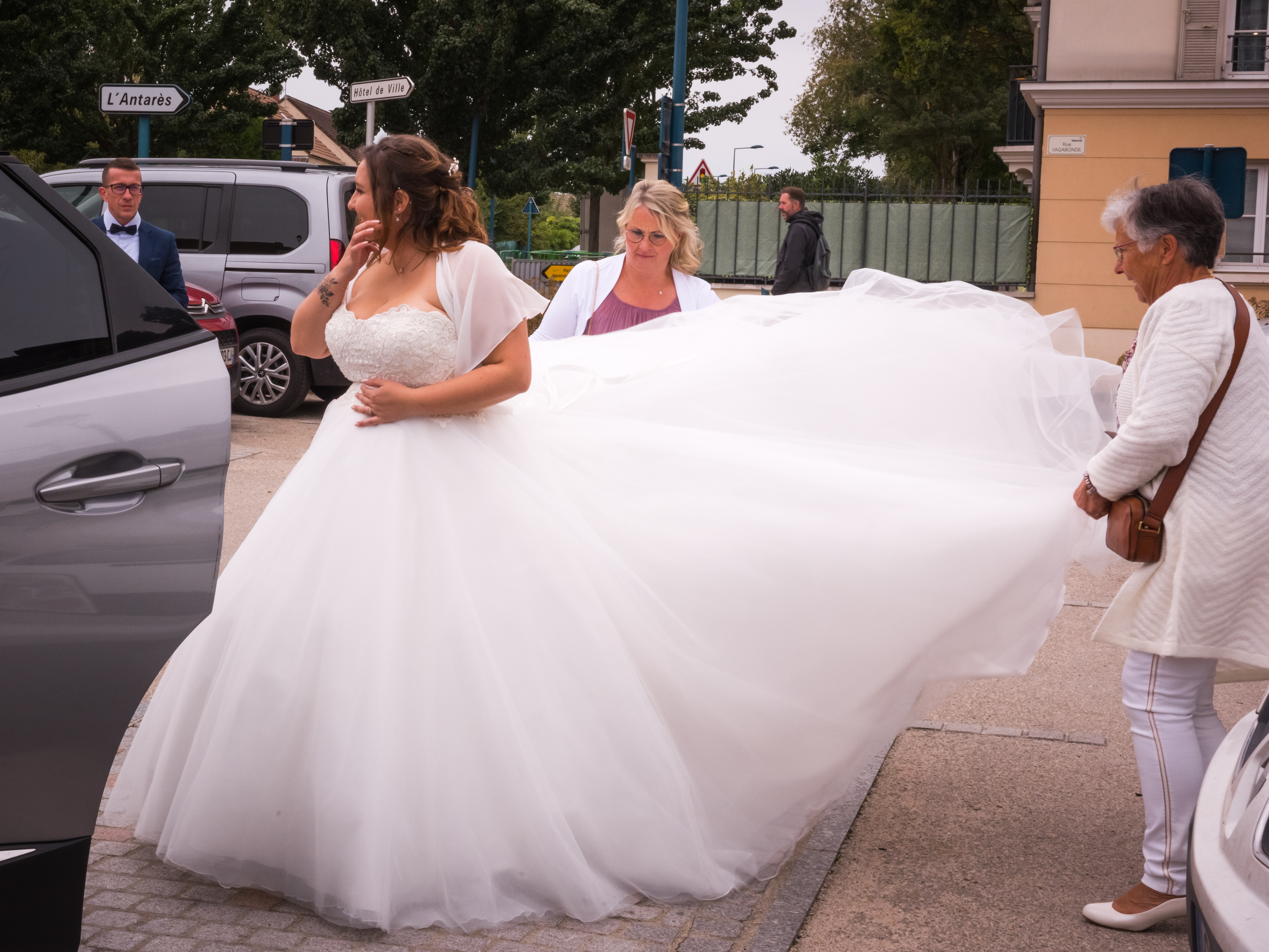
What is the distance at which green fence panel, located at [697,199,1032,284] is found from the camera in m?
19.9

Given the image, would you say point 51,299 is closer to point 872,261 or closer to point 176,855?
point 176,855

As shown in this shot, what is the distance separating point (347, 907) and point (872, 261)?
18.1 meters

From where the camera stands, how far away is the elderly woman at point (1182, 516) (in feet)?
10.4

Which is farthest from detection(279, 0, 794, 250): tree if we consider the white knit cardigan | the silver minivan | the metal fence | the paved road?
the white knit cardigan

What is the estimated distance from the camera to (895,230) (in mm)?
20078

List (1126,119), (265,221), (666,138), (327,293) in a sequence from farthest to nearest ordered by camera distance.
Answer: (1126,119), (666,138), (265,221), (327,293)

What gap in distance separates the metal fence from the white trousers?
16.9 metres

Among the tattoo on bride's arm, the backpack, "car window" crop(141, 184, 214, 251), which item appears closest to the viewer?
the tattoo on bride's arm

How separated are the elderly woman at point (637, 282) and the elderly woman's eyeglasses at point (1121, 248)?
79.3 inches

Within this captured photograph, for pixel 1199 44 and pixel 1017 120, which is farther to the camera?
pixel 1017 120

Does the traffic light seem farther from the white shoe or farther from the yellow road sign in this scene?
the white shoe

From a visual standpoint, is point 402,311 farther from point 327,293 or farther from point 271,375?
point 271,375

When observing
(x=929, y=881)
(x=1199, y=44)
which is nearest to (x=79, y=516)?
(x=929, y=881)

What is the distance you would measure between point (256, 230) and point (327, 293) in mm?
8863
